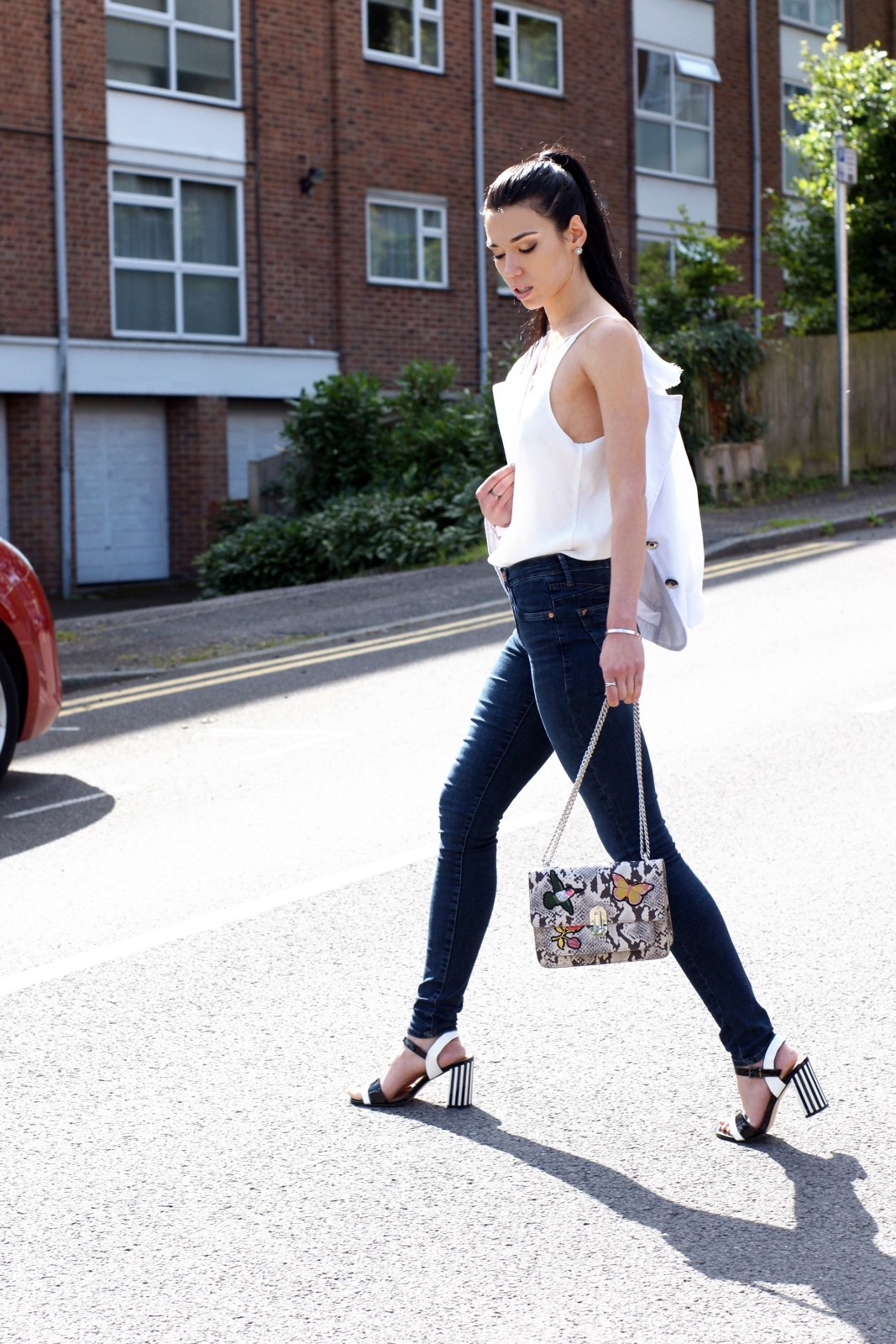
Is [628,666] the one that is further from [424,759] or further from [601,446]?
[424,759]

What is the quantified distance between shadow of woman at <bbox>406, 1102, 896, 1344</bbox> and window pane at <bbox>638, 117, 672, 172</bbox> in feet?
86.0

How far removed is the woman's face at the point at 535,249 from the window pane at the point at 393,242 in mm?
20769

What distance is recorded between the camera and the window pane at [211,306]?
21.8m

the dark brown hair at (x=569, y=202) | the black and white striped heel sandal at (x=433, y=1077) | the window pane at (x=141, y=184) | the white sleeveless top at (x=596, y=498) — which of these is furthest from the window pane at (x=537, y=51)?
the black and white striped heel sandal at (x=433, y=1077)

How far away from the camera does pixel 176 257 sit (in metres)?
21.6

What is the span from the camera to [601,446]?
11.3ft

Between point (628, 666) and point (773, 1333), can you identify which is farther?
point (628, 666)

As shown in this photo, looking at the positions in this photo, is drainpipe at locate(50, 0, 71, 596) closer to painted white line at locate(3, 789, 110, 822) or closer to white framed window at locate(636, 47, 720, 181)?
white framed window at locate(636, 47, 720, 181)

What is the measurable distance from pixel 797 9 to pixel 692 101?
4547 mm

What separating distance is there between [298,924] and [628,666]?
2151 mm

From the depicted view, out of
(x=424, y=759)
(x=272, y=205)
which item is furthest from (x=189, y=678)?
(x=272, y=205)

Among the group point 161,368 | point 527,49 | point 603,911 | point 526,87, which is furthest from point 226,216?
point 603,911

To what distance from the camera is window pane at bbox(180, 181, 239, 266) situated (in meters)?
21.7

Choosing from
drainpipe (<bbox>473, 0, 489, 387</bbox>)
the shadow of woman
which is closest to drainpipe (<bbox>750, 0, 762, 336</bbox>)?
drainpipe (<bbox>473, 0, 489, 387</bbox>)
